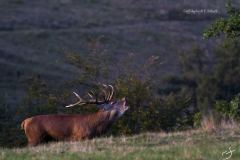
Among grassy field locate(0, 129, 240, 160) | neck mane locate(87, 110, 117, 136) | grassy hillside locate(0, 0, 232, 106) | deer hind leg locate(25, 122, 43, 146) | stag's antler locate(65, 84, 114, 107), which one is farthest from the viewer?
grassy hillside locate(0, 0, 232, 106)

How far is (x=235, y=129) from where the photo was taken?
17641 mm

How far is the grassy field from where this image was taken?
13716 mm

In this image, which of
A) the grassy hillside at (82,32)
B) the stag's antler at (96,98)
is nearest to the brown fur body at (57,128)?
the stag's antler at (96,98)

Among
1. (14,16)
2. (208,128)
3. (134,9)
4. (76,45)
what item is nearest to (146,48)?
(76,45)

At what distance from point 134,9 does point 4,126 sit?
157 feet

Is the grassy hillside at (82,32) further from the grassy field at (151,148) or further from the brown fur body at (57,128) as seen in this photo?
the grassy field at (151,148)

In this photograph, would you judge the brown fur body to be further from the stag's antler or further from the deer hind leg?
the stag's antler

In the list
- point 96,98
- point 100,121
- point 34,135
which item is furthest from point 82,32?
point 34,135

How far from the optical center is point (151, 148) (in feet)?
48.9

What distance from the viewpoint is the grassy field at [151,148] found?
13.7 metres

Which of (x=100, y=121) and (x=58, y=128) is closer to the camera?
(x=58, y=128)

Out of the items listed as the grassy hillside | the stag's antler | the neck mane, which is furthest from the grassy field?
the grassy hillside

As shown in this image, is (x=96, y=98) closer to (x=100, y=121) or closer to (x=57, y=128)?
(x=100, y=121)

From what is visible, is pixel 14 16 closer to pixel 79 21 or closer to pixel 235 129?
pixel 79 21
